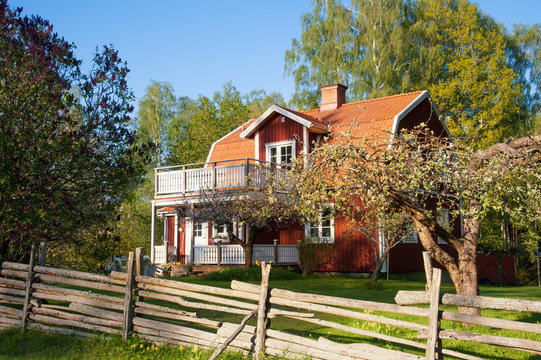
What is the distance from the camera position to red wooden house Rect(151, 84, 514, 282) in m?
20.2

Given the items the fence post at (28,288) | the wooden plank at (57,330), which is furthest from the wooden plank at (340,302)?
the fence post at (28,288)

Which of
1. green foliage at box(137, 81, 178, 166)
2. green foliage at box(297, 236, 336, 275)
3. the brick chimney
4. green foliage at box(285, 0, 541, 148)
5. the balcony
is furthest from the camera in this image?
green foliage at box(137, 81, 178, 166)

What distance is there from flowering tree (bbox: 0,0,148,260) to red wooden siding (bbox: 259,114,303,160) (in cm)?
1150

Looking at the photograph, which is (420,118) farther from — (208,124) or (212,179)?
(208,124)

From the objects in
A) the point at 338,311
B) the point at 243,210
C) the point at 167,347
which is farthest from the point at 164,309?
the point at 243,210

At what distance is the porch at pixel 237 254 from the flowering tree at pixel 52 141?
383 inches

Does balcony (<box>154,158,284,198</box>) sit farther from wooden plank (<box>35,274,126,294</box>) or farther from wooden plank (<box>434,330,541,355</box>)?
wooden plank (<box>434,330,541,355</box>)

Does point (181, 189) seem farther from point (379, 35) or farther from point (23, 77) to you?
point (379, 35)

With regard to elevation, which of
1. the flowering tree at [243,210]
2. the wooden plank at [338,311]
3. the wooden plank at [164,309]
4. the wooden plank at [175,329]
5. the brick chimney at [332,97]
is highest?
the brick chimney at [332,97]

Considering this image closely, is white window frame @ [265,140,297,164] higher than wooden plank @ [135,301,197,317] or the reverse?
higher

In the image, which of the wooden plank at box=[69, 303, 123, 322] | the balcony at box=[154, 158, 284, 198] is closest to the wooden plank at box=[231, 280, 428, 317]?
the wooden plank at box=[69, 303, 123, 322]

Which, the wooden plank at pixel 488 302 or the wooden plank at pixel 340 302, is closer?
the wooden plank at pixel 488 302

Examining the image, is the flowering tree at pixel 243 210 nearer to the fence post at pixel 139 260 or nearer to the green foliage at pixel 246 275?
the green foliage at pixel 246 275

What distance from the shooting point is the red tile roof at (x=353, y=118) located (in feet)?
67.2
